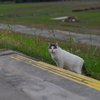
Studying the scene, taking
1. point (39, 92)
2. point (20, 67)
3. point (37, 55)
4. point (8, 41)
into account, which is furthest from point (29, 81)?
point (8, 41)

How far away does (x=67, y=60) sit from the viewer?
6.58m

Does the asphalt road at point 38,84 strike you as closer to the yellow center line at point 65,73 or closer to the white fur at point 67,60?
the yellow center line at point 65,73

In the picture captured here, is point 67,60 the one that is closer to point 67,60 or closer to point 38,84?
point 67,60

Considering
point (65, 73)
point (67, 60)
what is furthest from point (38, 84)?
point (67, 60)

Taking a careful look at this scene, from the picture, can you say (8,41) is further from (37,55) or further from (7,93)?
(7,93)

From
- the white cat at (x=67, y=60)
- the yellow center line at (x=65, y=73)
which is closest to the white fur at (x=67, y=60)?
the white cat at (x=67, y=60)

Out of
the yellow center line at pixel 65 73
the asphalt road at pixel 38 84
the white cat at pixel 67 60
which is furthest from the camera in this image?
the white cat at pixel 67 60

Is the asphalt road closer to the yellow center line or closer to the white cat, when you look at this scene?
the yellow center line

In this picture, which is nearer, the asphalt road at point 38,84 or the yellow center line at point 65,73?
the asphalt road at point 38,84

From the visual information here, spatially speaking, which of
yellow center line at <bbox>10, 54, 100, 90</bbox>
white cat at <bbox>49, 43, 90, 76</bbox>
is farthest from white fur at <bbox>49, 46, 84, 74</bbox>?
yellow center line at <bbox>10, 54, 100, 90</bbox>

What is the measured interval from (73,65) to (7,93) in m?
2.58

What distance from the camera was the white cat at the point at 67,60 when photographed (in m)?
6.45

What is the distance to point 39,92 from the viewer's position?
453cm

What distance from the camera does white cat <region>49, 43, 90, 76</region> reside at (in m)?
6.45
